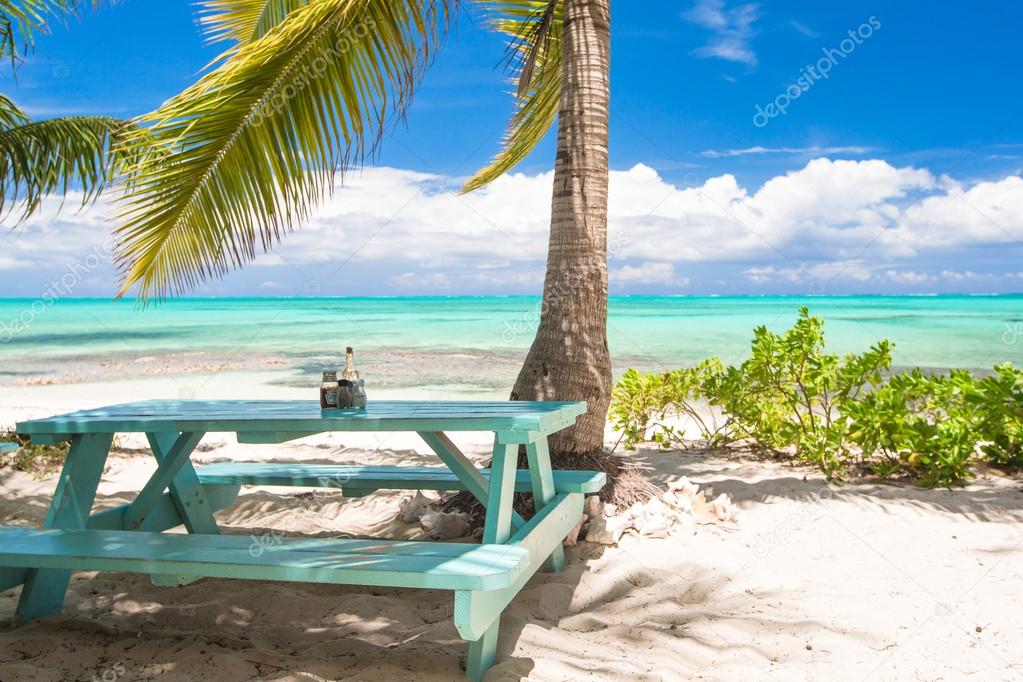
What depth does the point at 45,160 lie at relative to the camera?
633 centimetres

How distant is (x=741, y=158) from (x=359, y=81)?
172 ft

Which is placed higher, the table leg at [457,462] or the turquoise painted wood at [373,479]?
the table leg at [457,462]

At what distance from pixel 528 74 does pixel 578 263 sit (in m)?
1.40

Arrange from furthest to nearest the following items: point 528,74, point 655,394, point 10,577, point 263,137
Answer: point 655,394, point 528,74, point 263,137, point 10,577

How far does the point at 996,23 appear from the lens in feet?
106

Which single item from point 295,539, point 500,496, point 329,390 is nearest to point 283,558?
point 295,539

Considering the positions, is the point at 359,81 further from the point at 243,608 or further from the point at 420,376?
the point at 420,376

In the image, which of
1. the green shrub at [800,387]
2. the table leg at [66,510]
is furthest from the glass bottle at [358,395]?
the green shrub at [800,387]

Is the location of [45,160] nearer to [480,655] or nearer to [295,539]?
[295,539]

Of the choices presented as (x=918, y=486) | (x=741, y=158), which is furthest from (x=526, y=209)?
(x=918, y=486)

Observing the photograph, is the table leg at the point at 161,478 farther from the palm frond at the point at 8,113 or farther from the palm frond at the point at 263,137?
the palm frond at the point at 8,113

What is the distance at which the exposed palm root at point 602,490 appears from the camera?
13.0 feet

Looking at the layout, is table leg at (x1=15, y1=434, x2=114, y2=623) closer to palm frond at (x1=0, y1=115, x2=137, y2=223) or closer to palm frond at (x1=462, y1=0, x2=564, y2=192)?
palm frond at (x1=462, y1=0, x2=564, y2=192)

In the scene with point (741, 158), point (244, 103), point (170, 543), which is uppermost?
point (741, 158)
